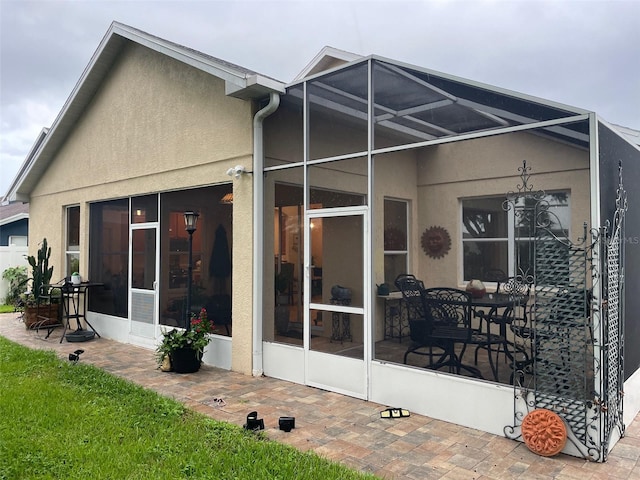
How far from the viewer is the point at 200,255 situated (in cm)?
680

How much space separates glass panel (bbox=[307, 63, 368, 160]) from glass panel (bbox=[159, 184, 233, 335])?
1640mm

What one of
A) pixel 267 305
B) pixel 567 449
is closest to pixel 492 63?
pixel 267 305

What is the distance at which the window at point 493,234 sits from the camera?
4227 mm

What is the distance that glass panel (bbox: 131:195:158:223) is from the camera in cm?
766

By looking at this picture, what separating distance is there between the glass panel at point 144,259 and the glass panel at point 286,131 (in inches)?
114

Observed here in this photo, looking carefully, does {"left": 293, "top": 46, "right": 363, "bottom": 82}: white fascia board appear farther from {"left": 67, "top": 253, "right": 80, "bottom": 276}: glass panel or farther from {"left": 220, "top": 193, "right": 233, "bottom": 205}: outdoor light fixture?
{"left": 67, "top": 253, "right": 80, "bottom": 276}: glass panel

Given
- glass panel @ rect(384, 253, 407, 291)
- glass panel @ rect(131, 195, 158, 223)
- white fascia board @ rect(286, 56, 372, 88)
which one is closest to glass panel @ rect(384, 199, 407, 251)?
glass panel @ rect(384, 253, 407, 291)

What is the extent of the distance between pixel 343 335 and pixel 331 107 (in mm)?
2678

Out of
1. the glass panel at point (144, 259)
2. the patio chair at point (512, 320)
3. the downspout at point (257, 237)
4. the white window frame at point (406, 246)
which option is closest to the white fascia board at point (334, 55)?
the downspout at point (257, 237)

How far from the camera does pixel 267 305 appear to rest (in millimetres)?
5992

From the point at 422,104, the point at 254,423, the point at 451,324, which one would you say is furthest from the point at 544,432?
the point at 422,104

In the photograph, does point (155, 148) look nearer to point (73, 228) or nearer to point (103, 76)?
point (103, 76)

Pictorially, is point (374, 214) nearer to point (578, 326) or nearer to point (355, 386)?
point (355, 386)

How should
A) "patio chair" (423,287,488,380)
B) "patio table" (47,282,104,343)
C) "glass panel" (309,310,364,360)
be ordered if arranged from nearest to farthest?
"patio chair" (423,287,488,380) → "glass panel" (309,310,364,360) → "patio table" (47,282,104,343)
